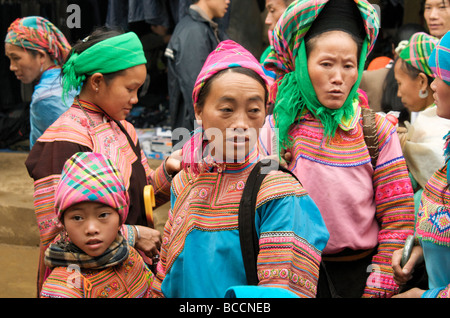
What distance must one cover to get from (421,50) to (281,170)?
1687mm

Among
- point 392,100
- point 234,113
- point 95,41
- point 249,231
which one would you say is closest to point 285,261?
point 249,231

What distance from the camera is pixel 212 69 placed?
1.87 metres

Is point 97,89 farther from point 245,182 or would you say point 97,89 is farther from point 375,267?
point 375,267

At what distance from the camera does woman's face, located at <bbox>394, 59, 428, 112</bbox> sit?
312cm

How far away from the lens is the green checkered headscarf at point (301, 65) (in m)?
2.31

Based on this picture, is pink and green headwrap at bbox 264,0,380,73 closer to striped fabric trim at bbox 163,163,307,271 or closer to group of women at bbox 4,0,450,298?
group of women at bbox 4,0,450,298

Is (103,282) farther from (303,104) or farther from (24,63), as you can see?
(24,63)

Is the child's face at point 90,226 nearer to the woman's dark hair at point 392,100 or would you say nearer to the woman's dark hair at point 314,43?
the woman's dark hair at point 314,43

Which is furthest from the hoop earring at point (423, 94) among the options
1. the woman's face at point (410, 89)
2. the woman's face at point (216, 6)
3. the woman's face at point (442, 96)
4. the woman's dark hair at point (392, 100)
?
the woman's face at point (216, 6)

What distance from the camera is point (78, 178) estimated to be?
6.78 feet

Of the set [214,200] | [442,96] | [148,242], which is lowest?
[148,242]

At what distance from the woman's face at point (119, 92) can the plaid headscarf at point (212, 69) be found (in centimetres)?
75
